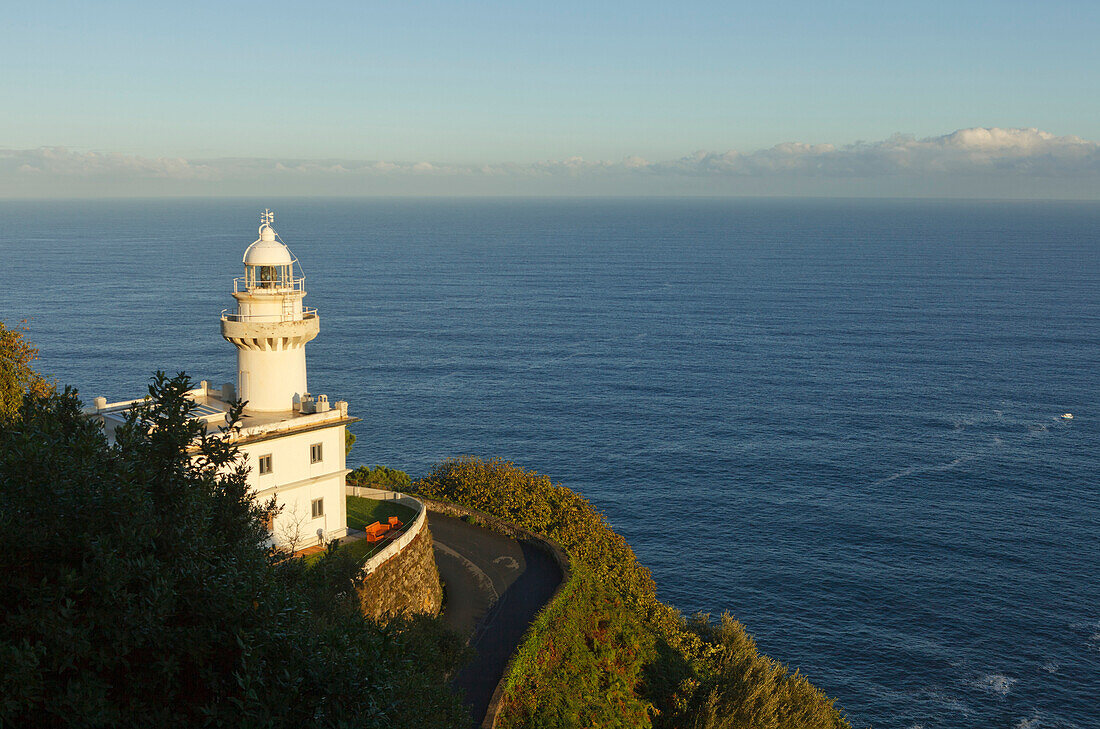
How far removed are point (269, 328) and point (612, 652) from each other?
19.4m

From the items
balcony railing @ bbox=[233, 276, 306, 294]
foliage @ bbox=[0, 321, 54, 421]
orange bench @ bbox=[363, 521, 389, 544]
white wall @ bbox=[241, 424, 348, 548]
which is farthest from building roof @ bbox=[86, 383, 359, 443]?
foliage @ bbox=[0, 321, 54, 421]

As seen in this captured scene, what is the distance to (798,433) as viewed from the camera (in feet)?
286

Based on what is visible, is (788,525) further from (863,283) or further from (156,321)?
(863,283)

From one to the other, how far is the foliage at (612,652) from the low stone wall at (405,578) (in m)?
5.32

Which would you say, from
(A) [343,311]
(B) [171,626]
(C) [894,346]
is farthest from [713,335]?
(B) [171,626]

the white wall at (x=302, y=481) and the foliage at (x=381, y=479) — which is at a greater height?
the white wall at (x=302, y=481)

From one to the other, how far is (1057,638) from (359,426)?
207 feet

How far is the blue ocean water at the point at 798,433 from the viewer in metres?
53.2

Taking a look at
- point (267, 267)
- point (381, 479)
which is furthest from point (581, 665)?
point (381, 479)

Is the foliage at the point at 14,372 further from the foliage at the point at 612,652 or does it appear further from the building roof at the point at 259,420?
the foliage at the point at 612,652

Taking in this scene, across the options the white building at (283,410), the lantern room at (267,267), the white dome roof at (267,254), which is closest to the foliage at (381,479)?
the white building at (283,410)

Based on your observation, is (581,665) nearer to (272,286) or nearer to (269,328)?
(269,328)

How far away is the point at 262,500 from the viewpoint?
34.2 metres

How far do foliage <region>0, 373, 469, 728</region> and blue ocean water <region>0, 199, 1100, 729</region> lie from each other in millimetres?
42094
